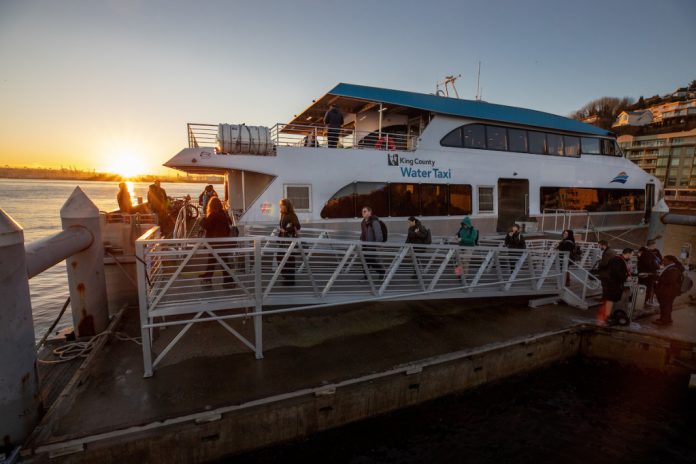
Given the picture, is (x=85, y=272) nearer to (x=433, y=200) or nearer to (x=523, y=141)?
(x=433, y=200)

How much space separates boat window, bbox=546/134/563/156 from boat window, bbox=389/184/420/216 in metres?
6.78

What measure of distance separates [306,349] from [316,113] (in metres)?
9.54

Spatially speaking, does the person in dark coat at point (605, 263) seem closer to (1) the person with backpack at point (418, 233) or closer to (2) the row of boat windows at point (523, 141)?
(1) the person with backpack at point (418, 233)

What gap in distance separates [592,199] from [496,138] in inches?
234

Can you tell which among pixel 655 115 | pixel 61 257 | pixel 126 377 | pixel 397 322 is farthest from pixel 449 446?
pixel 655 115

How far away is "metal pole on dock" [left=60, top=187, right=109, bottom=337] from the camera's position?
5.53m

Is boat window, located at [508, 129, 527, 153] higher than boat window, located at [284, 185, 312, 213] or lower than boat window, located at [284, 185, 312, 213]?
higher

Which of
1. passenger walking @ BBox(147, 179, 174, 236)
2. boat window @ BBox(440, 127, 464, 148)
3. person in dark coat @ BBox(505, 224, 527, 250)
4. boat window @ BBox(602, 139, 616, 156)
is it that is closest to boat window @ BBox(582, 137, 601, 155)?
boat window @ BBox(602, 139, 616, 156)

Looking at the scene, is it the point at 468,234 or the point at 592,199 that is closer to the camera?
the point at 468,234

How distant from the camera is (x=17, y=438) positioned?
138 inches

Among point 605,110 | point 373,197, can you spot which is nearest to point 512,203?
point 373,197

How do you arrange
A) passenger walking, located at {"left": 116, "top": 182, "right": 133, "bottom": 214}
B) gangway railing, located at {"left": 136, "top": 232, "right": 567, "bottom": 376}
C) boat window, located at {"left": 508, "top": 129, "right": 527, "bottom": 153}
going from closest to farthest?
gangway railing, located at {"left": 136, "top": 232, "right": 567, "bottom": 376} → passenger walking, located at {"left": 116, "top": 182, "right": 133, "bottom": 214} → boat window, located at {"left": 508, "top": 129, "right": 527, "bottom": 153}

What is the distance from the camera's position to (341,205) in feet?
32.1

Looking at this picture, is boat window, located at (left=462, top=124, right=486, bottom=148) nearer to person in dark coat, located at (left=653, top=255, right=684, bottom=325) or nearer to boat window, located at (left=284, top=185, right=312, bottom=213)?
boat window, located at (left=284, top=185, right=312, bottom=213)
